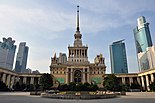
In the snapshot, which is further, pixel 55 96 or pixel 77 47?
pixel 77 47

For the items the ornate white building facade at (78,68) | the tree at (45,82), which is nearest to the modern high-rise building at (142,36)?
the ornate white building facade at (78,68)

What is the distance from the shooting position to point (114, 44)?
173 metres

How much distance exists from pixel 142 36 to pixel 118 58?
123 feet

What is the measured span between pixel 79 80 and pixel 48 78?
1126 inches

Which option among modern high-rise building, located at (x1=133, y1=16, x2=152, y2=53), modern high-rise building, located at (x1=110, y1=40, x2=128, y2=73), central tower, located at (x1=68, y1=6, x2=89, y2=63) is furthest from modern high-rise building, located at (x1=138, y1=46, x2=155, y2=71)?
central tower, located at (x1=68, y1=6, x2=89, y2=63)

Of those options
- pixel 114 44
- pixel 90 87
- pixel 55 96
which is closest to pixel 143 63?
pixel 114 44

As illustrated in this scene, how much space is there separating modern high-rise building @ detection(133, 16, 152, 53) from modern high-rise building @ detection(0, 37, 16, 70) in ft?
510

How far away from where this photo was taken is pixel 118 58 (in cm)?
16662

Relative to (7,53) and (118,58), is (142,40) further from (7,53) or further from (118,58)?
(7,53)

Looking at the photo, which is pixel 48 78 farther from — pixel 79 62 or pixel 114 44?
pixel 114 44

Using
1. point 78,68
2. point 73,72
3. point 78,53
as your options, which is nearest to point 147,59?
point 78,53

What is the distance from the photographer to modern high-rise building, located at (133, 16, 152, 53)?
143 metres

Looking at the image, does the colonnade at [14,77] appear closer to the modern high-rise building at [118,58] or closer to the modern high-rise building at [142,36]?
the modern high-rise building at [118,58]

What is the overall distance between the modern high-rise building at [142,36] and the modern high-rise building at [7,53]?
155331 mm
